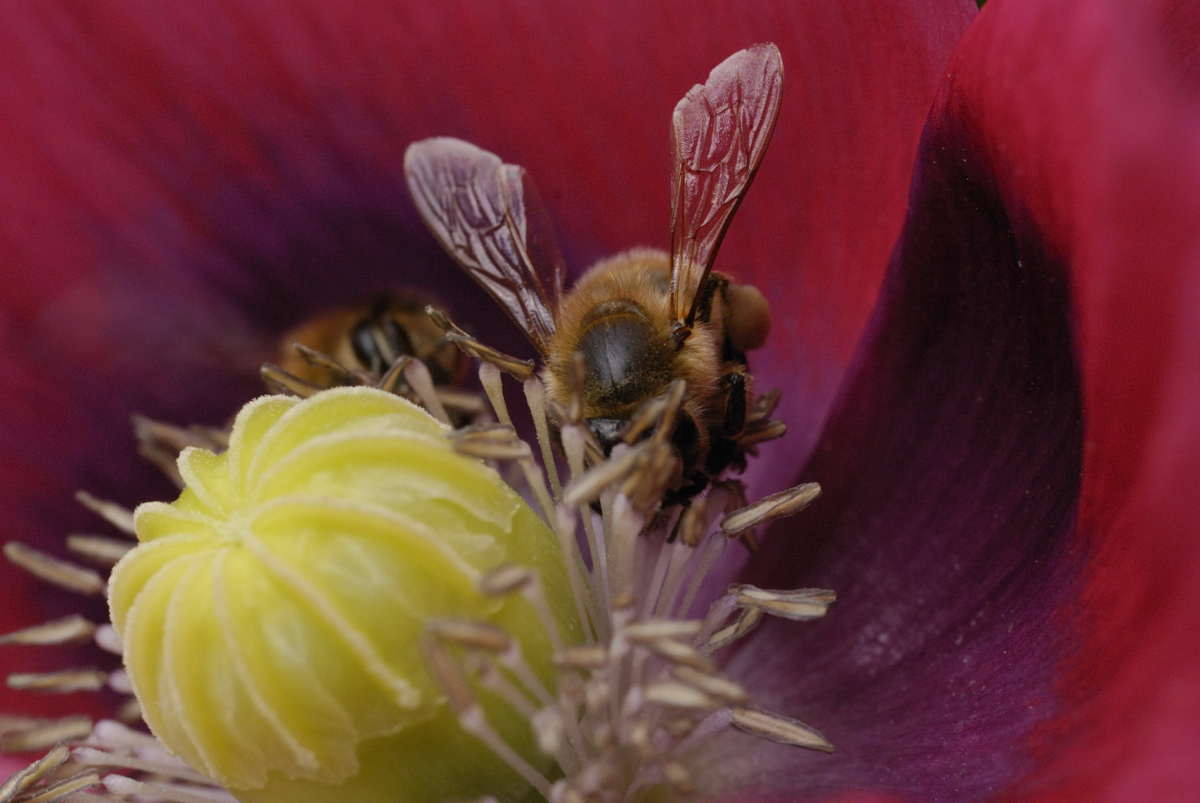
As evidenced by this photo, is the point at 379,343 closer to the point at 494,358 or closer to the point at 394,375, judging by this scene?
the point at 394,375

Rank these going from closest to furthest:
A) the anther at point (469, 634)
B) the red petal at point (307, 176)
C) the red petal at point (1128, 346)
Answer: the red petal at point (1128, 346) → the anther at point (469, 634) → the red petal at point (307, 176)

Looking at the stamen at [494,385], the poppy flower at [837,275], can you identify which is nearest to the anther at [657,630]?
the poppy flower at [837,275]

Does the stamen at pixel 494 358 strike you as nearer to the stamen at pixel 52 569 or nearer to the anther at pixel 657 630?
the anther at pixel 657 630

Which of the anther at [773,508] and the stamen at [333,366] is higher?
the stamen at [333,366]

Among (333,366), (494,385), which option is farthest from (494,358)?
(333,366)

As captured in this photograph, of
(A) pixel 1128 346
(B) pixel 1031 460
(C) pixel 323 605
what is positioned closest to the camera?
(A) pixel 1128 346

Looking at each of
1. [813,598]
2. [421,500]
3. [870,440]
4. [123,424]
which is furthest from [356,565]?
[123,424]

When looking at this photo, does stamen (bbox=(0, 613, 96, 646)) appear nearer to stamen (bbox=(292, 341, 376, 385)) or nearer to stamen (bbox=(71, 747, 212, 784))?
stamen (bbox=(71, 747, 212, 784))

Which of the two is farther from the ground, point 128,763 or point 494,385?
point 494,385
